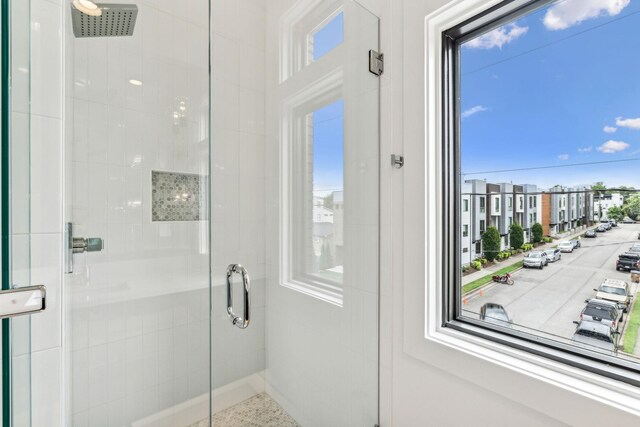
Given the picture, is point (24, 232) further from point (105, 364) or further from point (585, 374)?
point (585, 374)

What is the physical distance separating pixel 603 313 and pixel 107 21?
210cm

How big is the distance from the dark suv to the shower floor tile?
1354mm

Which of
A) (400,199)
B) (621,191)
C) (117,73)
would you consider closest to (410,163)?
(400,199)

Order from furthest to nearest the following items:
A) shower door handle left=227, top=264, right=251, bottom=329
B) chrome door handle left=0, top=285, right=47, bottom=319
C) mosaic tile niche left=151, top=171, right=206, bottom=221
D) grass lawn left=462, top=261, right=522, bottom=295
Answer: mosaic tile niche left=151, top=171, right=206, bottom=221 < shower door handle left=227, top=264, right=251, bottom=329 < grass lawn left=462, top=261, right=522, bottom=295 < chrome door handle left=0, top=285, right=47, bottom=319

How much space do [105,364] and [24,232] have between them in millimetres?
887

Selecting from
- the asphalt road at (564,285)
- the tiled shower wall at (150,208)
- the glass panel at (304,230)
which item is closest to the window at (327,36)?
the glass panel at (304,230)

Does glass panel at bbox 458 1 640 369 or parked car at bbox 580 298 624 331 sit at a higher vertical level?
glass panel at bbox 458 1 640 369

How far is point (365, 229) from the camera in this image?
1346mm

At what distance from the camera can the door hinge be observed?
1319 mm

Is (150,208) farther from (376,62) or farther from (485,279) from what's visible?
(485,279)

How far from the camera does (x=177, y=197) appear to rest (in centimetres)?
151

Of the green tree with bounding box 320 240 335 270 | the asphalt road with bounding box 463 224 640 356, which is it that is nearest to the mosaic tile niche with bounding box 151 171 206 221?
the green tree with bounding box 320 240 335 270

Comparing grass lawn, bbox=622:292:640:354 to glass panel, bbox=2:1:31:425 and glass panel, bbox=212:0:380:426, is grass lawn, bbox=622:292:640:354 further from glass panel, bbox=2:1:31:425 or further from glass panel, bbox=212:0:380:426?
glass panel, bbox=2:1:31:425

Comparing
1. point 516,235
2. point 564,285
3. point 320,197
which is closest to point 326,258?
point 320,197
